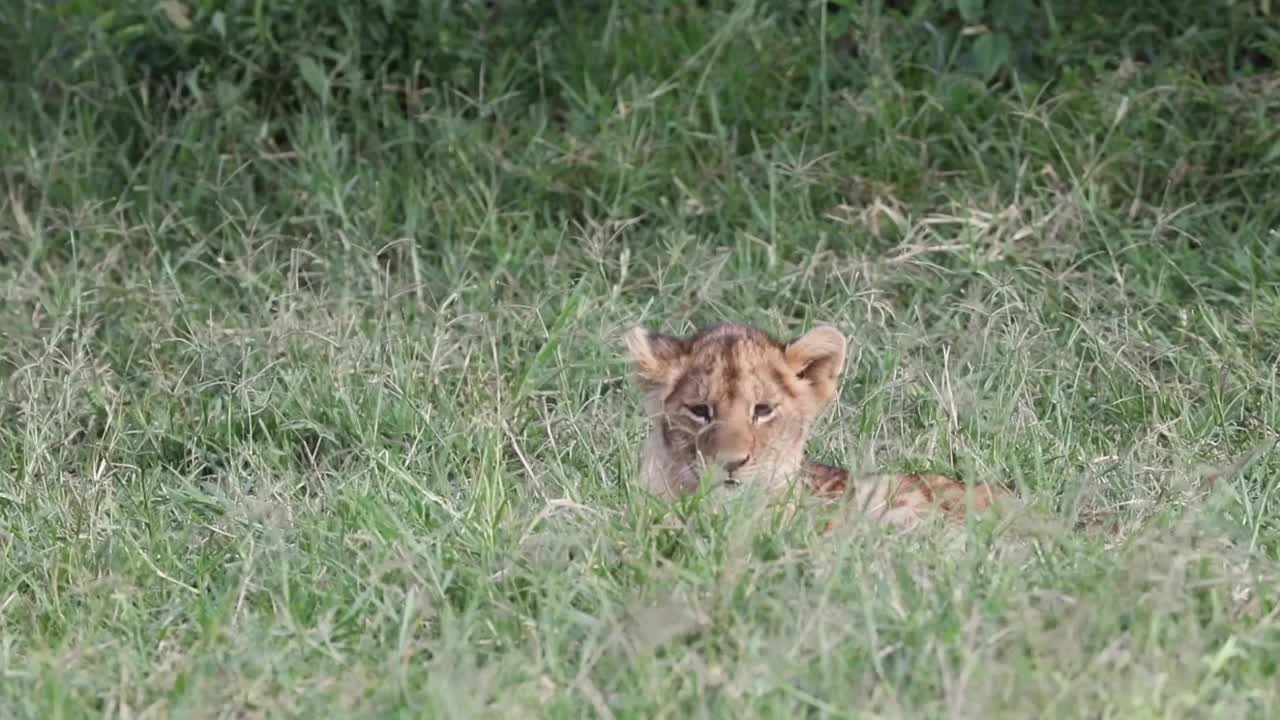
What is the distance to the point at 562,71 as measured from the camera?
931 cm

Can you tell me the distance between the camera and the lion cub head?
6.33m

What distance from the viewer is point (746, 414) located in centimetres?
641

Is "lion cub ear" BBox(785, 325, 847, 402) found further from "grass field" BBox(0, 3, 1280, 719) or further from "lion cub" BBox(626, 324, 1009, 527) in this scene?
"grass field" BBox(0, 3, 1280, 719)

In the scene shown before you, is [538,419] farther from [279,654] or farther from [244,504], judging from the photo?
[279,654]

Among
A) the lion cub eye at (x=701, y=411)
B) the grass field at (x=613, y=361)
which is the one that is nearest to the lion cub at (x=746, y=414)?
the lion cub eye at (x=701, y=411)

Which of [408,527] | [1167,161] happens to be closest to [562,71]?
[1167,161]

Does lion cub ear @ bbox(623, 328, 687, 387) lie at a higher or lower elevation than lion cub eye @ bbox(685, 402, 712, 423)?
higher

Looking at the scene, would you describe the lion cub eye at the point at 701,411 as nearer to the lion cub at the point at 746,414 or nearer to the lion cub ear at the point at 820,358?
the lion cub at the point at 746,414

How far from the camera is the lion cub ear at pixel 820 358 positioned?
662 centimetres

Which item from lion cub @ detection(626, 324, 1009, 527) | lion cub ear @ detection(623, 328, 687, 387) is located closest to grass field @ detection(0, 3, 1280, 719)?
lion cub @ detection(626, 324, 1009, 527)

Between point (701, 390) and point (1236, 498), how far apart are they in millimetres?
1351

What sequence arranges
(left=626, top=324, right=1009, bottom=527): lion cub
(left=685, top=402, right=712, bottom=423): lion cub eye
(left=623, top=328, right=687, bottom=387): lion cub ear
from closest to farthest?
(left=626, top=324, right=1009, bottom=527): lion cub < (left=685, top=402, right=712, bottom=423): lion cub eye < (left=623, top=328, right=687, bottom=387): lion cub ear

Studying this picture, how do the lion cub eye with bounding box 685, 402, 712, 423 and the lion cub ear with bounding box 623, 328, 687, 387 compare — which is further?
the lion cub ear with bounding box 623, 328, 687, 387

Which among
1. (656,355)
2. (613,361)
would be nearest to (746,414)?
(656,355)
